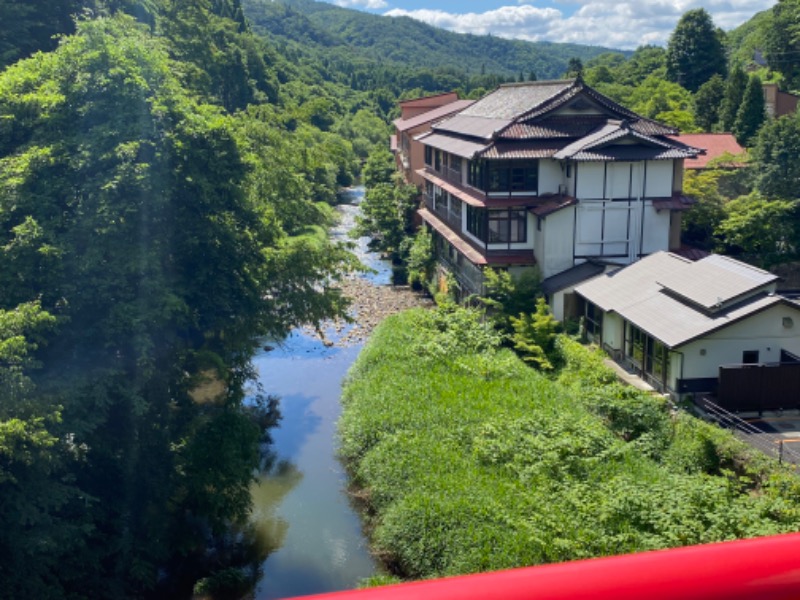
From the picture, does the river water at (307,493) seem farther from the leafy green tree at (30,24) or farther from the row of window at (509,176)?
the leafy green tree at (30,24)

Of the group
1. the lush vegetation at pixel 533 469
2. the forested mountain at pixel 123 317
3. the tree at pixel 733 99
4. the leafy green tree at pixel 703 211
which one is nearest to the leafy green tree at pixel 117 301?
the forested mountain at pixel 123 317

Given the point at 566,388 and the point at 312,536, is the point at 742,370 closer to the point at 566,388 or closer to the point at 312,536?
the point at 566,388

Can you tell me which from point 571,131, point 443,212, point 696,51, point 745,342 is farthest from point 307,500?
point 696,51

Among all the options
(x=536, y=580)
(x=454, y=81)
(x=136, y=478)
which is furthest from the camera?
(x=454, y=81)

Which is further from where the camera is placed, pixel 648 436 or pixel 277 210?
pixel 277 210

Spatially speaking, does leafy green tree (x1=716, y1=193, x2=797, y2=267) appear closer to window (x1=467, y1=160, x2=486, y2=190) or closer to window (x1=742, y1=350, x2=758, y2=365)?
window (x1=467, y1=160, x2=486, y2=190)

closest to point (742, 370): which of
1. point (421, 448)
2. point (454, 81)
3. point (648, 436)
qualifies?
point (648, 436)

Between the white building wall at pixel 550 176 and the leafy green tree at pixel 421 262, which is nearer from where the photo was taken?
the white building wall at pixel 550 176
